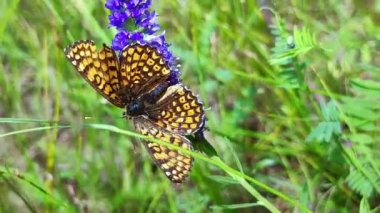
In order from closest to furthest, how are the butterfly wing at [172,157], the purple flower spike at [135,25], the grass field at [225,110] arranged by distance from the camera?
Answer: the butterfly wing at [172,157] < the purple flower spike at [135,25] < the grass field at [225,110]

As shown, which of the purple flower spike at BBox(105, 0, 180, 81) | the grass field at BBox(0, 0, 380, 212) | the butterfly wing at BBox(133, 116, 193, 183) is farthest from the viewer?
the grass field at BBox(0, 0, 380, 212)

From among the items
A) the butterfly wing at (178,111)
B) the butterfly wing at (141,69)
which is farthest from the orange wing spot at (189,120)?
the butterfly wing at (141,69)

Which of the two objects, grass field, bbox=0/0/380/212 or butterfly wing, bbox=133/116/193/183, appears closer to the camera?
butterfly wing, bbox=133/116/193/183

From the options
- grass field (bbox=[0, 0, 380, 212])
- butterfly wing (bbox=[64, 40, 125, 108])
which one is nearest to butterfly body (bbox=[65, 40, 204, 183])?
butterfly wing (bbox=[64, 40, 125, 108])

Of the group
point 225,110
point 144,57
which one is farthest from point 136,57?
point 225,110

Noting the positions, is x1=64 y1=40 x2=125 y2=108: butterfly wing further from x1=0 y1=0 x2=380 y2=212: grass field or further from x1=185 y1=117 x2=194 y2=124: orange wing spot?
x1=0 y1=0 x2=380 y2=212: grass field

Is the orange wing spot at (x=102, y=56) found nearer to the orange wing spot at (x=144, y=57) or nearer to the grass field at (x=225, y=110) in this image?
the orange wing spot at (x=144, y=57)

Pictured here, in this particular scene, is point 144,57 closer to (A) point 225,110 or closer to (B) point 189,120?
(B) point 189,120
